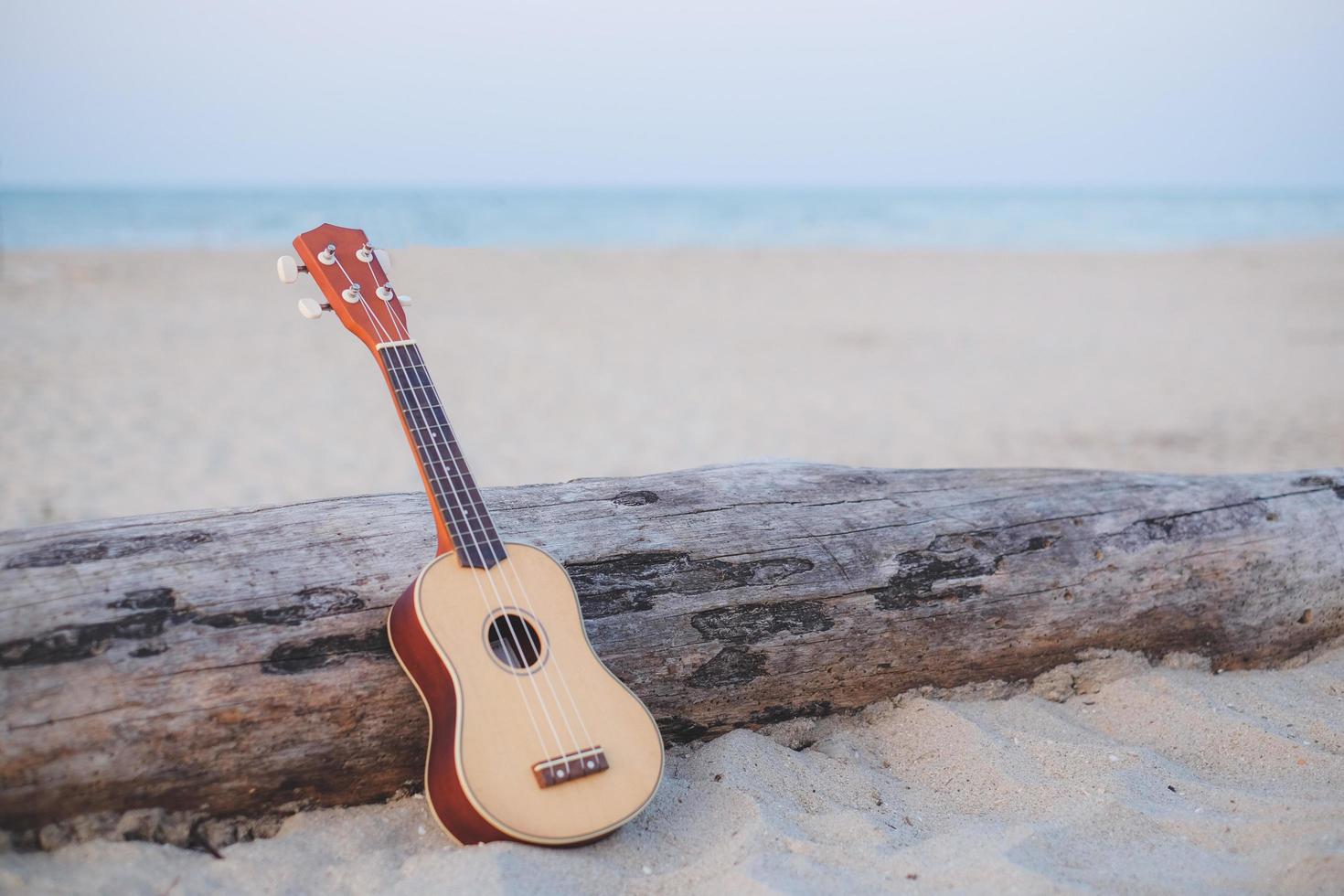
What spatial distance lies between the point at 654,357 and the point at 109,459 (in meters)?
5.24

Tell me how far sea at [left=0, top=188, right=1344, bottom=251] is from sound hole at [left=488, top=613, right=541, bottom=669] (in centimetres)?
1612

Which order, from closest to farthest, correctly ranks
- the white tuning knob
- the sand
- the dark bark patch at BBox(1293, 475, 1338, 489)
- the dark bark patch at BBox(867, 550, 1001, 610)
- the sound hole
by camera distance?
the sand, the sound hole, the white tuning knob, the dark bark patch at BBox(867, 550, 1001, 610), the dark bark patch at BBox(1293, 475, 1338, 489)

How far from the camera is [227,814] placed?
197 cm

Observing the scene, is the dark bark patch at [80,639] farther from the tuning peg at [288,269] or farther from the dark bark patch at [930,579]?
the dark bark patch at [930,579]

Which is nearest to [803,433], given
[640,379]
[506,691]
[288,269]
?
[640,379]

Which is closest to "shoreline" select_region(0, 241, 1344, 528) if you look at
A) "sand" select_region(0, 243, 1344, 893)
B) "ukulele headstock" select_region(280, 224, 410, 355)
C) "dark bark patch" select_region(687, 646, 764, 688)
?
"sand" select_region(0, 243, 1344, 893)

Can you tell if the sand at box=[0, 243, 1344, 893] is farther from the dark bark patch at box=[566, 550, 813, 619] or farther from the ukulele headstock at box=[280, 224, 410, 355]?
the ukulele headstock at box=[280, 224, 410, 355]

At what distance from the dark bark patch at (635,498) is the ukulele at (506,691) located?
0.41 meters

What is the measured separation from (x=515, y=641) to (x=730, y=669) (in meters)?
0.61

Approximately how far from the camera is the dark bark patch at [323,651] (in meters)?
2.00

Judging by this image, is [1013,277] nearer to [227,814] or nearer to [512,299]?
[512,299]

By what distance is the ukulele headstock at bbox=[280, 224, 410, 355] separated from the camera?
232cm

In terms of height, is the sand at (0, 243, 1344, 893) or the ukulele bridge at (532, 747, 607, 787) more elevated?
the ukulele bridge at (532, 747, 607, 787)

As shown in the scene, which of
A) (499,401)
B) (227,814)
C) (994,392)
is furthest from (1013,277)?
(227,814)
